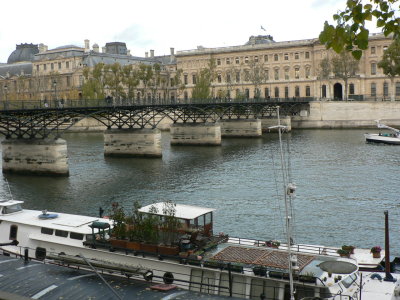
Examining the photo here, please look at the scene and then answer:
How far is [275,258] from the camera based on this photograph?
69.3 feet

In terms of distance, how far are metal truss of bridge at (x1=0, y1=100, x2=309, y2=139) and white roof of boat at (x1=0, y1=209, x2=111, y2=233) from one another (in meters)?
29.2

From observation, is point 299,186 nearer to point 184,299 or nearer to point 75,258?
point 75,258

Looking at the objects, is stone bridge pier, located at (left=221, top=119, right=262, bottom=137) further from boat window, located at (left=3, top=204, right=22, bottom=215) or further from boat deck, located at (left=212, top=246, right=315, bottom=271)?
boat deck, located at (left=212, top=246, right=315, bottom=271)

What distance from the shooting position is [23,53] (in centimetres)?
18538

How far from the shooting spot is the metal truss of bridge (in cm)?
5997

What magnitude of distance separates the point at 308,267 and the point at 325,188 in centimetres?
2767

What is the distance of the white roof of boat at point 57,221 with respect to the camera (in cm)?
2597

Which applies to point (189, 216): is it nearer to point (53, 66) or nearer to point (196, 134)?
point (196, 134)

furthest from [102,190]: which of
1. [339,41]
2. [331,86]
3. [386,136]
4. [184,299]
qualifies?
[331,86]

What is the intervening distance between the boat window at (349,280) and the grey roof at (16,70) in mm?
154605

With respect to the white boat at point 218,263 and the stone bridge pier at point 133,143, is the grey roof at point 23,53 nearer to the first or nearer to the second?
the stone bridge pier at point 133,143

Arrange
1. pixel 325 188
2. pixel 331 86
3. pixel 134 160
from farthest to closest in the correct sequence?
pixel 331 86 < pixel 134 160 < pixel 325 188

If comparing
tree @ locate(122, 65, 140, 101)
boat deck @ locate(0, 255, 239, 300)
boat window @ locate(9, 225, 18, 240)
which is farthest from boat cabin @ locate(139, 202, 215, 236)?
tree @ locate(122, 65, 140, 101)

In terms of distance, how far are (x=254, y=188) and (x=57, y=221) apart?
23.1 metres
